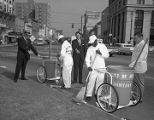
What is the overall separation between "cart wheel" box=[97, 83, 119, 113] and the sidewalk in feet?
1.05

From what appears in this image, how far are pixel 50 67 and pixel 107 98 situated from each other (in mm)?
3347

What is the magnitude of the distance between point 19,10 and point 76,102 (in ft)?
432

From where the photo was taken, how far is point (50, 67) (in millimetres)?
8250

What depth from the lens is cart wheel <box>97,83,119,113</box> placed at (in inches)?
206

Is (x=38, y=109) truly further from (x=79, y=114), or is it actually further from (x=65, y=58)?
(x=65, y=58)

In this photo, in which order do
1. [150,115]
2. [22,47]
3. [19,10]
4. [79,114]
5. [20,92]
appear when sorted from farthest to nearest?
1. [19,10]
2. [22,47]
3. [20,92]
4. [150,115]
5. [79,114]

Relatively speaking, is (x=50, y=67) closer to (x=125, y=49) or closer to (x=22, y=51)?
(x=22, y=51)

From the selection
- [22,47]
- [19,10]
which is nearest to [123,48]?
[22,47]

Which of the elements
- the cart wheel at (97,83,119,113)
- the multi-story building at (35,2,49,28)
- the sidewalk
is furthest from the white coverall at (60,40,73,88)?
the multi-story building at (35,2,49,28)

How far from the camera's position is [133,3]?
62.6 m

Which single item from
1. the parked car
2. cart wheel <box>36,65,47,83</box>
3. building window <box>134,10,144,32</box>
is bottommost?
cart wheel <box>36,65,47,83</box>

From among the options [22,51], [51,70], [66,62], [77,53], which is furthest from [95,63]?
[22,51]

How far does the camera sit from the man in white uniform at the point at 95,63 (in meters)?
6.06

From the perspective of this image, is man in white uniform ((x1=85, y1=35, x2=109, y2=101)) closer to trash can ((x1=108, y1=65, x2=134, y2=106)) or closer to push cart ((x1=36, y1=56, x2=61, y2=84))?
trash can ((x1=108, y1=65, x2=134, y2=106))
